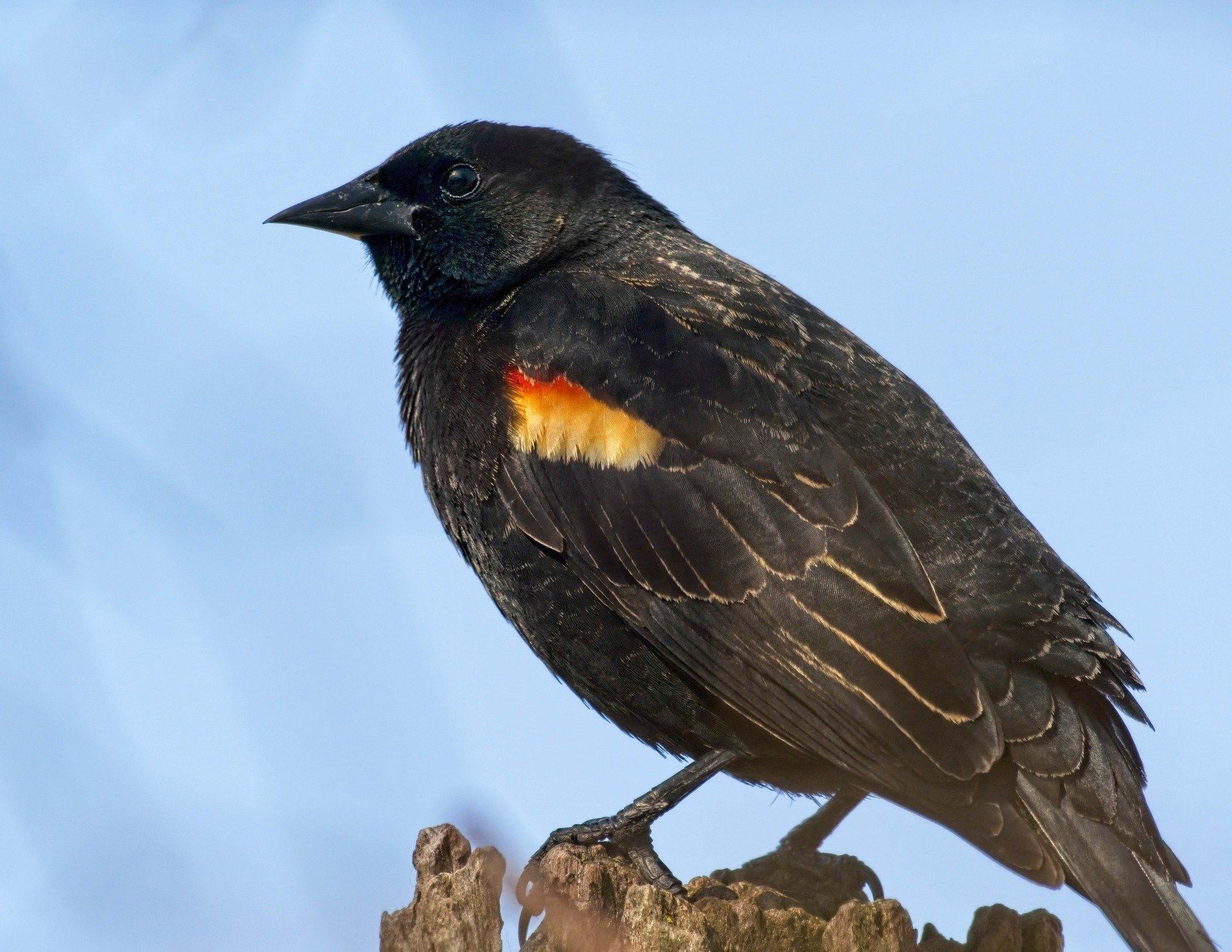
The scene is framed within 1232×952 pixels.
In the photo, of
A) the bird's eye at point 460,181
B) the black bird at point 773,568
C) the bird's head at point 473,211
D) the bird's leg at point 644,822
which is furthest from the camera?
the bird's eye at point 460,181

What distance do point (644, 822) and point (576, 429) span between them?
4.42ft

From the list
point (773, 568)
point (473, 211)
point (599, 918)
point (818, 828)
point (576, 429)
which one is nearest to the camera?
point (599, 918)

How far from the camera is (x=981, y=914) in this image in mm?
4051

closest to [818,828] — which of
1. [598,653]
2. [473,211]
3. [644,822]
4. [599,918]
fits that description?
[644,822]

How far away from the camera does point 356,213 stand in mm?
5695

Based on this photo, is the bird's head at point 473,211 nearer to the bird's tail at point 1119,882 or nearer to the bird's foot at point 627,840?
the bird's foot at point 627,840

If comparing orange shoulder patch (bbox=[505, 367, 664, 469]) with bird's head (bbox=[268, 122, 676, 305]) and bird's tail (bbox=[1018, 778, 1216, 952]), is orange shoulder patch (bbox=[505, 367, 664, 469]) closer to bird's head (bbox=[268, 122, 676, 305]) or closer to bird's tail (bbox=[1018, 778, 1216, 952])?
bird's head (bbox=[268, 122, 676, 305])

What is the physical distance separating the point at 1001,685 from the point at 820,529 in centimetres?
73

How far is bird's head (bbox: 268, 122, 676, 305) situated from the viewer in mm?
5539

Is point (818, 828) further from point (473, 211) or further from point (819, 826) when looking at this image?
point (473, 211)

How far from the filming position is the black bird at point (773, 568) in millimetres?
4125

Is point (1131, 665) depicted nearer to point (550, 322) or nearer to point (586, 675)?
point (586, 675)

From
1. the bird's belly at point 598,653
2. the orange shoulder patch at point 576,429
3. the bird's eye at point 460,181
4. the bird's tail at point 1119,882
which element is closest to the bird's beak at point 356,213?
the bird's eye at point 460,181

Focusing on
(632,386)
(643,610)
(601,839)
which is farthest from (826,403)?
(601,839)
